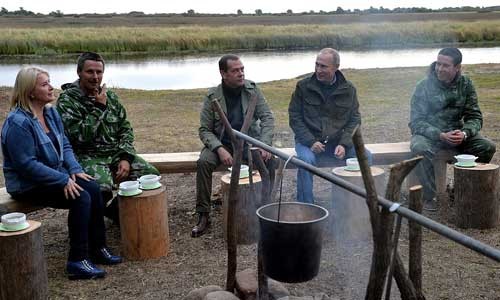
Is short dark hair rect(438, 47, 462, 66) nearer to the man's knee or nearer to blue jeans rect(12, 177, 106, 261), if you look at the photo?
the man's knee

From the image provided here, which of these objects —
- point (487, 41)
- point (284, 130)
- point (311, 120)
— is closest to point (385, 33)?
point (487, 41)

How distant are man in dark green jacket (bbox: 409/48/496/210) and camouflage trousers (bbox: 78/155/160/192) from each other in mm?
2337

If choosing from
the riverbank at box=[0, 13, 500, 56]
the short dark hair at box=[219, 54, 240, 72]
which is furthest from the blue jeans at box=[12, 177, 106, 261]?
the riverbank at box=[0, 13, 500, 56]

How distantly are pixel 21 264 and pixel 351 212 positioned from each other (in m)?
2.36

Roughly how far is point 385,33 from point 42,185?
114 ft

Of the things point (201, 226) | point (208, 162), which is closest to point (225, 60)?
point (208, 162)

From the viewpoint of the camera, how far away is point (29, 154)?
3.57m

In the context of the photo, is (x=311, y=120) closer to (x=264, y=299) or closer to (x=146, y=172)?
(x=146, y=172)

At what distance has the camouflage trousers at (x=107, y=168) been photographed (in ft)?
13.7

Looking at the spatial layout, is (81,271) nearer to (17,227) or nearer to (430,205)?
(17,227)

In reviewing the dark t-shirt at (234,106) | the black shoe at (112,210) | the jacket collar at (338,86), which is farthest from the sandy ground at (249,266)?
the jacket collar at (338,86)

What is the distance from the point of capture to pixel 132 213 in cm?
395

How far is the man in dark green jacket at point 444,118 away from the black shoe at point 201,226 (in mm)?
1891

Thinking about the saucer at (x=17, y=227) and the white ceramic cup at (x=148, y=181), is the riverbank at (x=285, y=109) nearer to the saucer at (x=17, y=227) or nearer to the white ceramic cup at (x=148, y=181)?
the white ceramic cup at (x=148, y=181)
